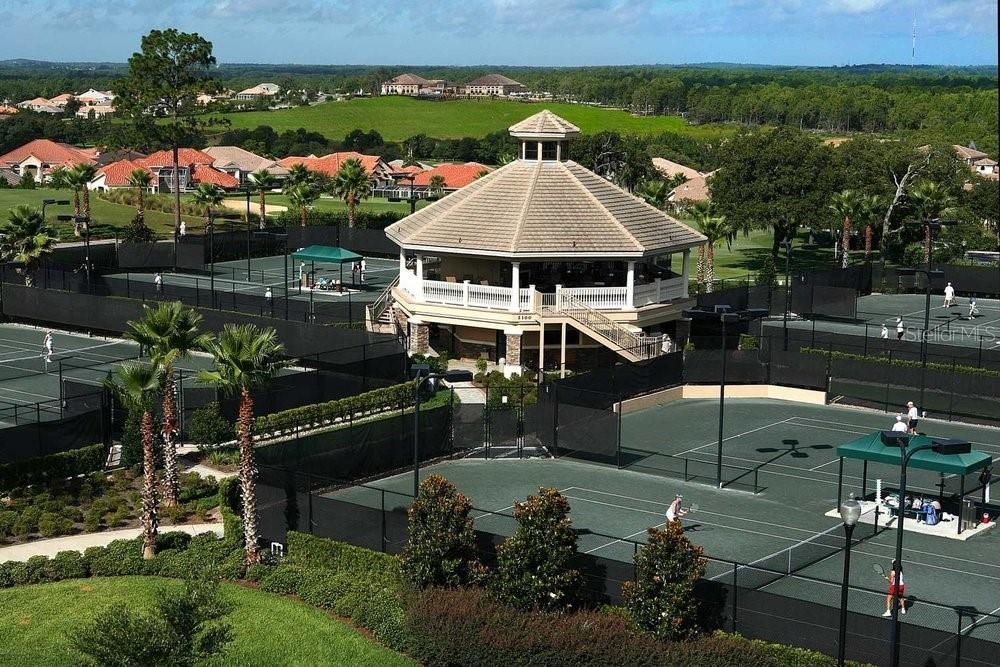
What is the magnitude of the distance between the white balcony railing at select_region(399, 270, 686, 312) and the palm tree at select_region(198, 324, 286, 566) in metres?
21.6

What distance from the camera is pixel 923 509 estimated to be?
117 ft

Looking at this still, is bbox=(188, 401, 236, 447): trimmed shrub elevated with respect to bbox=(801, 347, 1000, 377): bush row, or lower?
lower

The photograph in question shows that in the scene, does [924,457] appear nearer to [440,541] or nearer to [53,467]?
[440,541]

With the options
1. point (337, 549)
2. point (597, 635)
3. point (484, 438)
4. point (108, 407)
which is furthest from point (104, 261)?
point (597, 635)

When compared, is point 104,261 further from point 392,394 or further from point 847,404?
point 847,404

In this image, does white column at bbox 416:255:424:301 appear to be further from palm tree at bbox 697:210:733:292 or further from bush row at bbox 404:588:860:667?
bush row at bbox 404:588:860:667

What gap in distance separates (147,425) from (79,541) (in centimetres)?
349

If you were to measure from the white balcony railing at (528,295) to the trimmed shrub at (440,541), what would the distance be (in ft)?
79.6

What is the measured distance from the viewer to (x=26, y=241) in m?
66.7

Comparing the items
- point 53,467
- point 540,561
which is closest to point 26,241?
point 53,467

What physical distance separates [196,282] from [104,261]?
26.2 feet

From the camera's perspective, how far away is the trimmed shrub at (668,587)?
27.9 meters

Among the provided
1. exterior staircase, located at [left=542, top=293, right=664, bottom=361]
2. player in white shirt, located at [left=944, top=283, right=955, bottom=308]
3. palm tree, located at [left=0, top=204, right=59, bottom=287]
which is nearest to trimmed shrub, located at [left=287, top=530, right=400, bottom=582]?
exterior staircase, located at [left=542, top=293, right=664, bottom=361]

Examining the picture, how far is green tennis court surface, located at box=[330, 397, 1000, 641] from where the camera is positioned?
1237 inches
